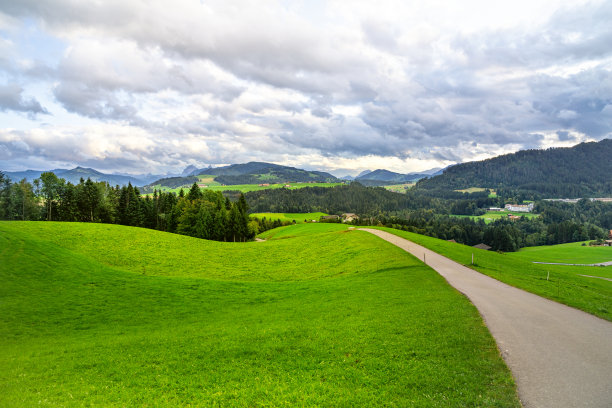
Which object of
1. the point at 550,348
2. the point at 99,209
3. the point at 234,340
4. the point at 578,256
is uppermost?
the point at 99,209

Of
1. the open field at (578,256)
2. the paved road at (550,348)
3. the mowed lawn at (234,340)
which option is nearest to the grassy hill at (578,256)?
the open field at (578,256)

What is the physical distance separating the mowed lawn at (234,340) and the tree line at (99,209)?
46905 mm

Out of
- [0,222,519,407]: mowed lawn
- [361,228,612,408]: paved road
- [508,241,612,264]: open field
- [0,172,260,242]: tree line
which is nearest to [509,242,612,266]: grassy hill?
[508,241,612,264]: open field

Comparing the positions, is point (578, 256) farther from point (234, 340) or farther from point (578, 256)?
point (234, 340)

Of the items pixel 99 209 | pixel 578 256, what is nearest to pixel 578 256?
pixel 578 256

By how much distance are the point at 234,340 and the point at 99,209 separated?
276ft

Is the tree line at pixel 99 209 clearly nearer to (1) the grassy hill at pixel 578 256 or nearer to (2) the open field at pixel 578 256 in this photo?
(1) the grassy hill at pixel 578 256

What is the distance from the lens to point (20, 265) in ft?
74.3

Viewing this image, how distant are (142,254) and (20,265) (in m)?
17.2

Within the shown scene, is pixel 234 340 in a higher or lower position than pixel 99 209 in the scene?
lower

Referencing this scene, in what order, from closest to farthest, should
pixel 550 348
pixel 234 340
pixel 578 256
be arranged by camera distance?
pixel 550 348 < pixel 234 340 < pixel 578 256

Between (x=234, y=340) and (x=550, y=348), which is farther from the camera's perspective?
(x=234, y=340)

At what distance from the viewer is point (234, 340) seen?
13.6 m

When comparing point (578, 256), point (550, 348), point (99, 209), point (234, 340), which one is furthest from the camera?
point (578, 256)
